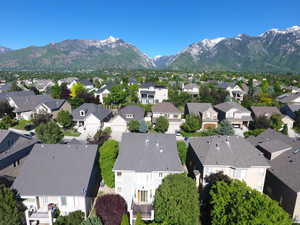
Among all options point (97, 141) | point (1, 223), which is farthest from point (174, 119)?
point (1, 223)

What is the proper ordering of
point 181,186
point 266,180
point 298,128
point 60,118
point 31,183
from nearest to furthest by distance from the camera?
point 181,186 < point 31,183 < point 266,180 < point 60,118 < point 298,128

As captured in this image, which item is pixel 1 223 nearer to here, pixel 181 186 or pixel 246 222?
pixel 181 186

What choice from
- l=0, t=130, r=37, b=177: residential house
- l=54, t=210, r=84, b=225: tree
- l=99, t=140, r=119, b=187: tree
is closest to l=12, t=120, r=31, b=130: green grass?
l=0, t=130, r=37, b=177: residential house

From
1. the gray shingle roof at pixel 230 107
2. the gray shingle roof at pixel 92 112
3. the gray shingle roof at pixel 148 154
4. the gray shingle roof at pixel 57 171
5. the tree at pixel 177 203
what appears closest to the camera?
the tree at pixel 177 203

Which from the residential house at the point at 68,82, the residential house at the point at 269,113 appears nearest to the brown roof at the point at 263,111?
the residential house at the point at 269,113

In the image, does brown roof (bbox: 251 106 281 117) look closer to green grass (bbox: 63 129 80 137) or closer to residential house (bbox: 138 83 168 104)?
residential house (bbox: 138 83 168 104)

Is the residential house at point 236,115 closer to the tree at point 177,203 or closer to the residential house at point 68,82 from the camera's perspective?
the tree at point 177,203

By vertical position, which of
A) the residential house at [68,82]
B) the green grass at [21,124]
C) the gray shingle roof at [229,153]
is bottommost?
the green grass at [21,124]
